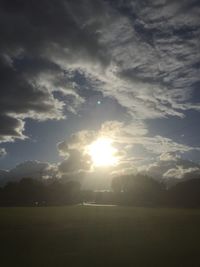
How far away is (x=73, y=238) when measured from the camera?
2711 cm

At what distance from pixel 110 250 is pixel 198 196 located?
12198cm

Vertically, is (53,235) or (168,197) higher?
(168,197)

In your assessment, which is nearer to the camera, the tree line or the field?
the field

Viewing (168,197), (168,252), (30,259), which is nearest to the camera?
(30,259)

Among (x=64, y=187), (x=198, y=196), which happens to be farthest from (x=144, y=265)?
(x=64, y=187)

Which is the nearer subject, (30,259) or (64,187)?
(30,259)

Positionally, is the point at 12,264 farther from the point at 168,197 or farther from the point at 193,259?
the point at 168,197

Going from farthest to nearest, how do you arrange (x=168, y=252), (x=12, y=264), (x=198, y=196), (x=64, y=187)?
(x=64, y=187) < (x=198, y=196) < (x=168, y=252) < (x=12, y=264)

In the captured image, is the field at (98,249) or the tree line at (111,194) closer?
the field at (98,249)

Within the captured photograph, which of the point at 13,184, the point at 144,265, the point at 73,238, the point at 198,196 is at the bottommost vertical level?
the point at 144,265

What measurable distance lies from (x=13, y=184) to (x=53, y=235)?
491ft

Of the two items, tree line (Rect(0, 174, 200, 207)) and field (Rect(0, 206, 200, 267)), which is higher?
tree line (Rect(0, 174, 200, 207))

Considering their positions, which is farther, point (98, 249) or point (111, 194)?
point (111, 194)

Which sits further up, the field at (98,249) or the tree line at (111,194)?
the tree line at (111,194)
